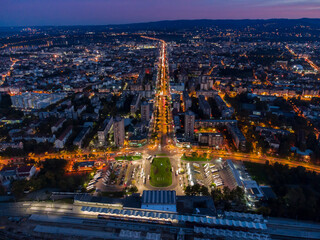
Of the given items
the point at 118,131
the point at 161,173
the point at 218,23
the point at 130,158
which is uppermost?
the point at 218,23

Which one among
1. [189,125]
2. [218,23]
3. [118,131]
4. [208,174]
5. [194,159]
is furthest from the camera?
[218,23]

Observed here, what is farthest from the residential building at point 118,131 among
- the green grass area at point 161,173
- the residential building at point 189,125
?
the residential building at point 189,125

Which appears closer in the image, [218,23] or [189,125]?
[189,125]

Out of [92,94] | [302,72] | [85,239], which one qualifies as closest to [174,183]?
[85,239]

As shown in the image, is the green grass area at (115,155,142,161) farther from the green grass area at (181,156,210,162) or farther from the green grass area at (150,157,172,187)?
the green grass area at (181,156,210,162)

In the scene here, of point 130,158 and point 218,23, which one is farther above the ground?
point 218,23

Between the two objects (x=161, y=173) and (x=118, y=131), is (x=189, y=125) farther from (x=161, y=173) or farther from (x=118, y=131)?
(x=118, y=131)

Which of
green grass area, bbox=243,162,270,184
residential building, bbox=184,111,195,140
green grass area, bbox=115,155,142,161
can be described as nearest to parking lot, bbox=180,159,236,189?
green grass area, bbox=243,162,270,184

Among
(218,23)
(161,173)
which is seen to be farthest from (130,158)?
(218,23)

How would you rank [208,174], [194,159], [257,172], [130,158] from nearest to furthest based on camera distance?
[208,174], [257,172], [194,159], [130,158]
